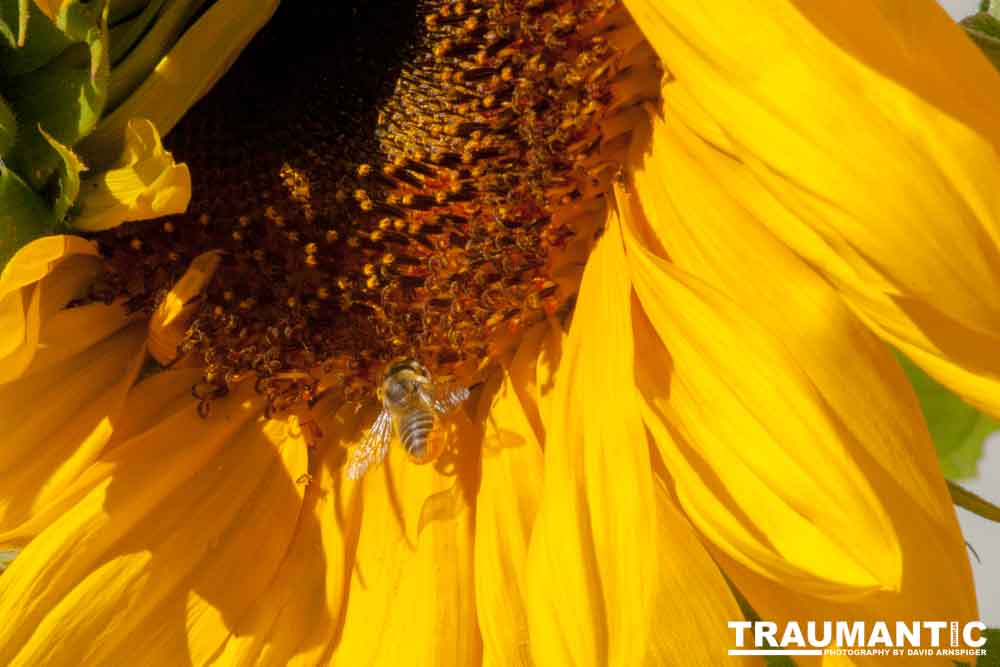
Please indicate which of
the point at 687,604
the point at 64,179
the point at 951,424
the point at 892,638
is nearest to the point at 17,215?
the point at 64,179

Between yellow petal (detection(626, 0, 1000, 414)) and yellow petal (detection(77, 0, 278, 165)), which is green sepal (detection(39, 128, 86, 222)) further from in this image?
yellow petal (detection(626, 0, 1000, 414))

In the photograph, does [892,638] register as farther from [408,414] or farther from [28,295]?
[28,295]

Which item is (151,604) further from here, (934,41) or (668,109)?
(934,41)

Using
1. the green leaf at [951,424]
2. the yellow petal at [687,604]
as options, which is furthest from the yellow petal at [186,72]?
Answer: the green leaf at [951,424]

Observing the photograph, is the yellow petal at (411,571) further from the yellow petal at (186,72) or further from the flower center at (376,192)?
the yellow petal at (186,72)

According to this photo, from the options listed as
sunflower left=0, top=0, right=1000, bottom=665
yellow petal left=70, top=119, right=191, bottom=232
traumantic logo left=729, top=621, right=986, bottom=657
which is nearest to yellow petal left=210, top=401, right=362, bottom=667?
sunflower left=0, top=0, right=1000, bottom=665

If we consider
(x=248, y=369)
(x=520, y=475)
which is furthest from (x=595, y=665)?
(x=248, y=369)
